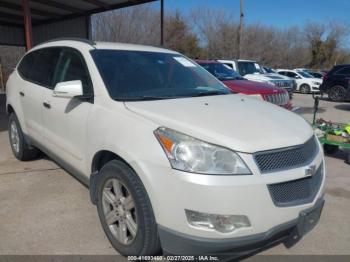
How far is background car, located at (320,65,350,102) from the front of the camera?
51.9 feet

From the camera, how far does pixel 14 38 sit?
18.4 m

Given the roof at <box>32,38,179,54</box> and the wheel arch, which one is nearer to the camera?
the wheel arch

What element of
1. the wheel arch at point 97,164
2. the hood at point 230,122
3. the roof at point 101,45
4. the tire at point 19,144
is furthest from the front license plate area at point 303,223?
the tire at point 19,144

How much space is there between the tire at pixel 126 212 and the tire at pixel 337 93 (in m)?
15.5

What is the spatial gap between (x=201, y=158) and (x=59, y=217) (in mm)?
2033

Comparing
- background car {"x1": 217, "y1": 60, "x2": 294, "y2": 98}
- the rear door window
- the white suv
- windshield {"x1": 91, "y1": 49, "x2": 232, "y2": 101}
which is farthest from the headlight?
the rear door window

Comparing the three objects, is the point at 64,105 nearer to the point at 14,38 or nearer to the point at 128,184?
the point at 128,184

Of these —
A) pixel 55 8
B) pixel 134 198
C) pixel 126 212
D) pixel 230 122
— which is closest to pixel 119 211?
pixel 126 212

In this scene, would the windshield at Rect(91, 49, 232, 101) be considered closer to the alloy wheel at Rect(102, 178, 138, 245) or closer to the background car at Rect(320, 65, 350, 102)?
the alloy wheel at Rect(102, 178, 138, 245)

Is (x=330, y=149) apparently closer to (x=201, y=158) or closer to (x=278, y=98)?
(x=278, y=98)

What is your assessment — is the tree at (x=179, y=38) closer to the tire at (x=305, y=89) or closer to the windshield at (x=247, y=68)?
the tire at (x=305, y=89)

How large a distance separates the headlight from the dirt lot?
4.02 feet

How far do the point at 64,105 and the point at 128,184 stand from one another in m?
1.44

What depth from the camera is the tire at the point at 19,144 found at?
16.6ft
